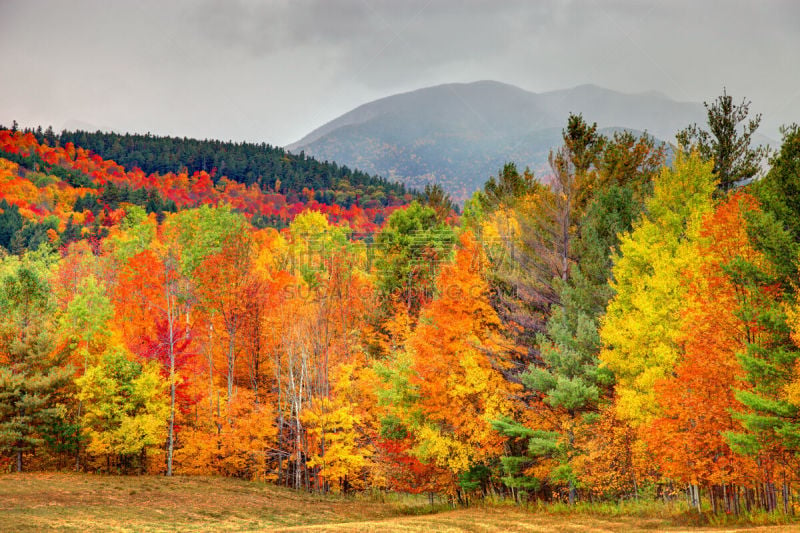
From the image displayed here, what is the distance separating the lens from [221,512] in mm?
27859

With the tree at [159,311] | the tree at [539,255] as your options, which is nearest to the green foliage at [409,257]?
the tree at [539,255]

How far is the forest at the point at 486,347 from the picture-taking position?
19.9 metres

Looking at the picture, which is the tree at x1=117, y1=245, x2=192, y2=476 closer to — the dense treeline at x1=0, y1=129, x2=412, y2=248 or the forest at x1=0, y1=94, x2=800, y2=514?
the forest at x1=0, y1=94, x2=800, y2=514

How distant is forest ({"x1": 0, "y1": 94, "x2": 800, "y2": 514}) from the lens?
1988 cm

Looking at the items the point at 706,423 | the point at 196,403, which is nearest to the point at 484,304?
the point at 706,423

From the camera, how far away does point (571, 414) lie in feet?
91.7

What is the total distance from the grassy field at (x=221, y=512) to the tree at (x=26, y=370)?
12.1 feet

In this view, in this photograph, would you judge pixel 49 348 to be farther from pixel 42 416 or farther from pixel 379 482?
pixel 379 482

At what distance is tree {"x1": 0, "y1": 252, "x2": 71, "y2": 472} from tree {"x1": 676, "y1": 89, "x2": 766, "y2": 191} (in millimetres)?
38108

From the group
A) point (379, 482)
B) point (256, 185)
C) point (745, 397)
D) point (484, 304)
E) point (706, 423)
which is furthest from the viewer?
point (256, 185)

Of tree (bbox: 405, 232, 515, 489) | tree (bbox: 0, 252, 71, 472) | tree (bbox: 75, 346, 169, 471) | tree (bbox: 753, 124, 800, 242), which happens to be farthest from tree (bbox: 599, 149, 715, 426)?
tree (bbox: 0, 252, 71, 472)

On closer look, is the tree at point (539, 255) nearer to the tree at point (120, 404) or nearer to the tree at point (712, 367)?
the tree at point (712, 367)

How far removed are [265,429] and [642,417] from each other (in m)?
24.0

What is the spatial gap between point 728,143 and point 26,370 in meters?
41.4
